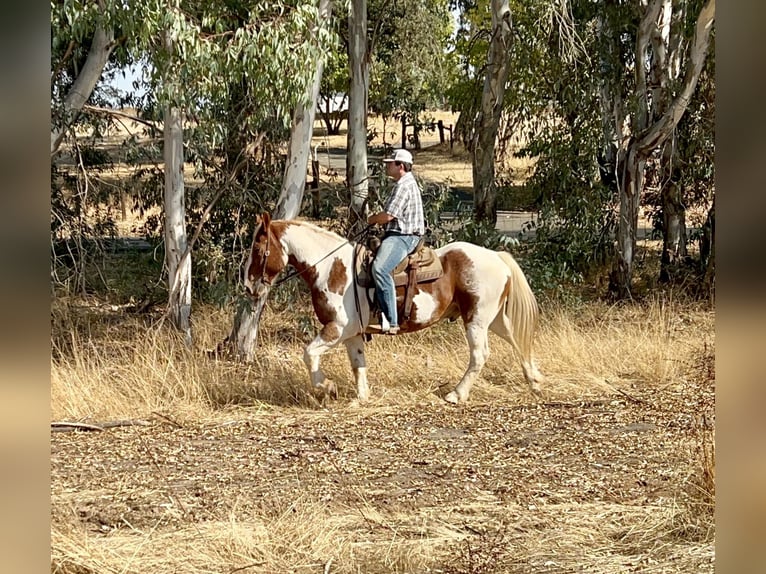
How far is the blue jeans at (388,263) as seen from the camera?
1002 centimetres

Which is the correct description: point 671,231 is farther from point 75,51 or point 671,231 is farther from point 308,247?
point 75,51

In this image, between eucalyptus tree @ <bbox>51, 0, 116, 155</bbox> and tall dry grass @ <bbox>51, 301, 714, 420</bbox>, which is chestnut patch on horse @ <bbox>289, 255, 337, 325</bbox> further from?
eucalyptus tree @ <bbox>51, 0, 116, 155</bbox>

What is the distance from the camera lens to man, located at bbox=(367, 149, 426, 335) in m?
9.90

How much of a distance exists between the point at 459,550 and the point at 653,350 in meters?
6.38

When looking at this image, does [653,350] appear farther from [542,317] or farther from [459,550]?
[459,550]

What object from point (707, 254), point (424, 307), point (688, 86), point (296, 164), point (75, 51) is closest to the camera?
point (424, 307)

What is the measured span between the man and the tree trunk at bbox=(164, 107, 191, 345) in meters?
3.33

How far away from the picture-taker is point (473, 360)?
10406mm

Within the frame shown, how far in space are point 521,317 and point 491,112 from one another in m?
6.32

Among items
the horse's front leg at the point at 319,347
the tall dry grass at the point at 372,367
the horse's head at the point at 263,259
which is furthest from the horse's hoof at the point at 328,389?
the horse's head at the point at 263,259

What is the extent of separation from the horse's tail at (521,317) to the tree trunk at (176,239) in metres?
3.98

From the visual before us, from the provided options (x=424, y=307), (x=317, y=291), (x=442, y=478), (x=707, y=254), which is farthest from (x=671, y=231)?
(x=442, y=478)

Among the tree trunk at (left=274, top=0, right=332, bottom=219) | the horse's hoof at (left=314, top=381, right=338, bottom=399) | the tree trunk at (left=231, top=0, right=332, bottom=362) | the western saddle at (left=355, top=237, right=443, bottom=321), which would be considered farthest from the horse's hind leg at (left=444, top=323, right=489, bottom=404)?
the tree trunk at (left=274, top=0, right=332, bottom=219)

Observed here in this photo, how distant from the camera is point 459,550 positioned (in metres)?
5.99
